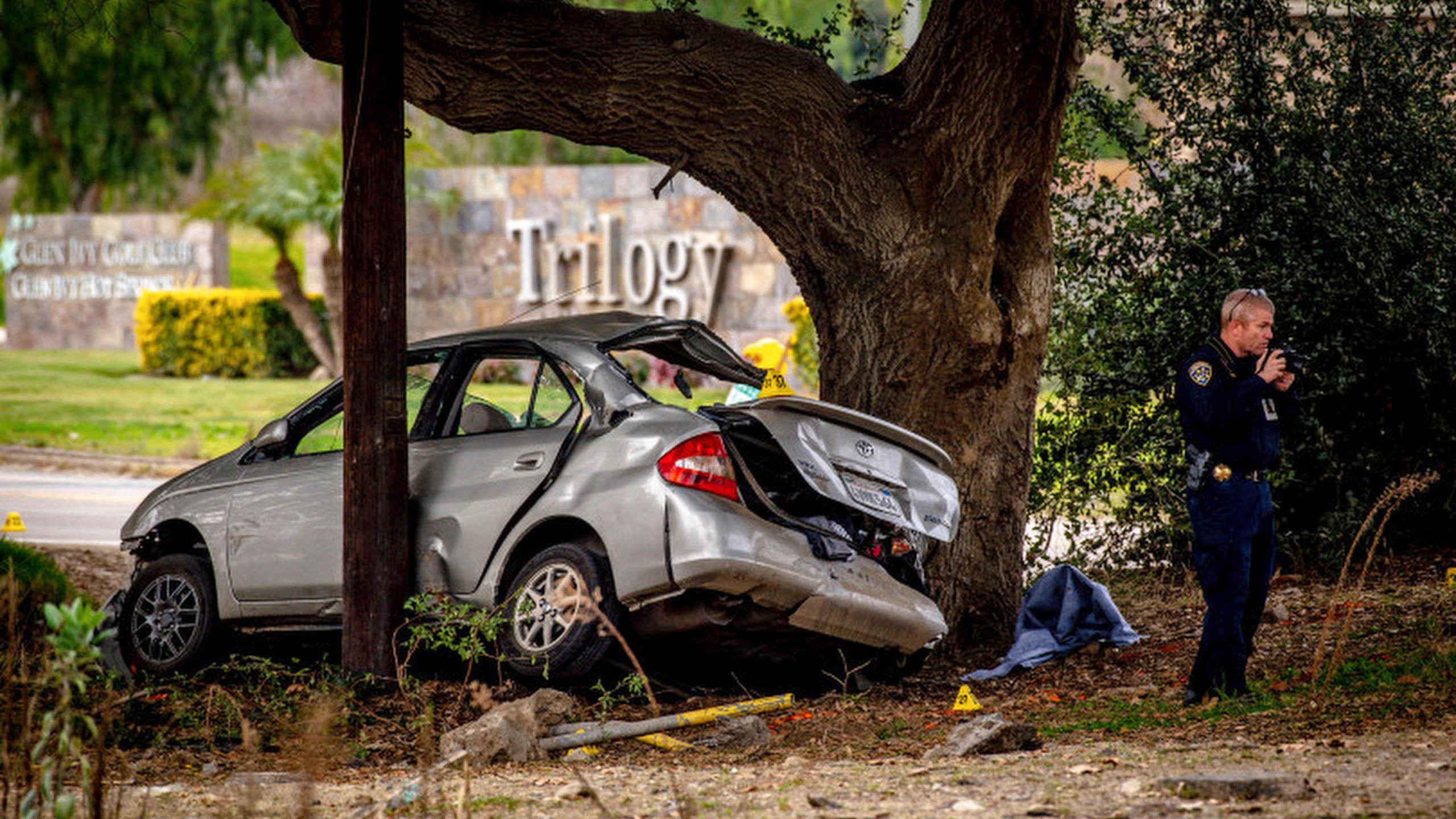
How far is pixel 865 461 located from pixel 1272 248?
4.27 metres

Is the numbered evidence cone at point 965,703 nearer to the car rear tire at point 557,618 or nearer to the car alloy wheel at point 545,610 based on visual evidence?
the car rear tire at point 557,618

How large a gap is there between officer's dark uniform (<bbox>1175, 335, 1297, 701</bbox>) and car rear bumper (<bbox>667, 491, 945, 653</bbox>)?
1.26 meters

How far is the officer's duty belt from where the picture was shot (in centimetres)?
672

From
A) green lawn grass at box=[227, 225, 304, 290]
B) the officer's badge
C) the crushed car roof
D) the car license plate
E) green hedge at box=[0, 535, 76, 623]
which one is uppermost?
green lawn grass at box=[227, 225, 304, 290]

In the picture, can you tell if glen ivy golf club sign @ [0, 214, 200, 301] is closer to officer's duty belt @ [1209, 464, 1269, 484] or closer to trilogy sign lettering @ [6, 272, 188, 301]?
trilogy sign lettering @ [6, 272, 188, 301]

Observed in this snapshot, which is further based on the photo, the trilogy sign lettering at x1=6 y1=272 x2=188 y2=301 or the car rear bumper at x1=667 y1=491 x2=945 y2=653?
the trilogy sign lettering at x1=6 y1=272 x2=188 y2=301

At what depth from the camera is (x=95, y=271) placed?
3422cm

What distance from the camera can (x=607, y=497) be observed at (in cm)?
698

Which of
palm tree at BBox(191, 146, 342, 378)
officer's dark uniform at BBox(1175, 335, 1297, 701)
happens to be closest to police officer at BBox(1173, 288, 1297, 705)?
officer's dark uniform at BBox(1175, 335, 1297, 701)

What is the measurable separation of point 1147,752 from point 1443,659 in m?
2.00

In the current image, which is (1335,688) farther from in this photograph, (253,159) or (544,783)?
(253,159)

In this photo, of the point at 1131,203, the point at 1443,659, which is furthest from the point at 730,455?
the point at 1131,203

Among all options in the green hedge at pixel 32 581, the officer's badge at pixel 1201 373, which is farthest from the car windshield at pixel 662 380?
the officer's badge at pixel 1201 373

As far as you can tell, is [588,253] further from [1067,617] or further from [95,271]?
[95,271]
